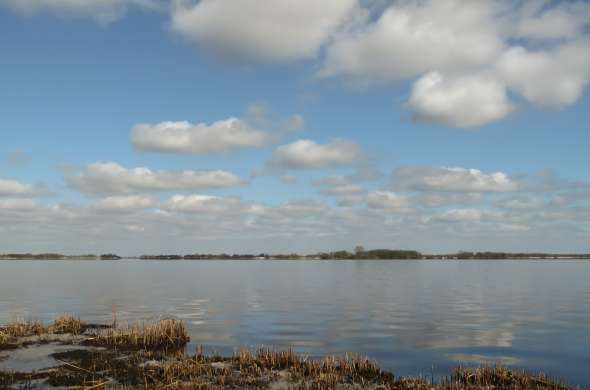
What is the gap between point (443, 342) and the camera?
3494cm

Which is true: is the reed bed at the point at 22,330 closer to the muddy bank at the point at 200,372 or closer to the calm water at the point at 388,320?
the muddy bank at the point at 200,372

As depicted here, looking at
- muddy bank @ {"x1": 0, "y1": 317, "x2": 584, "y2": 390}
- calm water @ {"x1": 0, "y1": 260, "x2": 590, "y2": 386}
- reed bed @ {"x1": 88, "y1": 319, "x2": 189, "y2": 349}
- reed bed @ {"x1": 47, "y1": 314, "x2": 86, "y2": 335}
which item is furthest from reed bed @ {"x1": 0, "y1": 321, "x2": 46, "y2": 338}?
calm water @ {"x1": 0, "y1": 260, "x2": 590, "y2": 386}

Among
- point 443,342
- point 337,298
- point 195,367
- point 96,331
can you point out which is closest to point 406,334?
point 443,342

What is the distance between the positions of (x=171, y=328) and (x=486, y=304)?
137ft

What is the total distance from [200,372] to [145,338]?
9.27 metres

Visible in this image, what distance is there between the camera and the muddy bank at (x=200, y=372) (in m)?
21.1

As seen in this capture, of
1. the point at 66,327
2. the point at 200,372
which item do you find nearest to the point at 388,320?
the point at 200,372

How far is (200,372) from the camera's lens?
2300 centimetres

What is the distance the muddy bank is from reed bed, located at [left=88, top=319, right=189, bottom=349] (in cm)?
57

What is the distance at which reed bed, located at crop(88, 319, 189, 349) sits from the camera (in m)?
30.6

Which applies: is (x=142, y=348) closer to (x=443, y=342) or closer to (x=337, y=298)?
(x=443, y=342)

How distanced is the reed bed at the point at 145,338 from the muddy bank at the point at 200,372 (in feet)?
1.87

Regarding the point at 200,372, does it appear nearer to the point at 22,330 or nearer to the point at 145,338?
the point at 145,338

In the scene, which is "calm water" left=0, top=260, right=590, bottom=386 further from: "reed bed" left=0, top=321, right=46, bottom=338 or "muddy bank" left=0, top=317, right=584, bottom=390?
"reed bed" left=0, top=321, right=46, bottom=338
